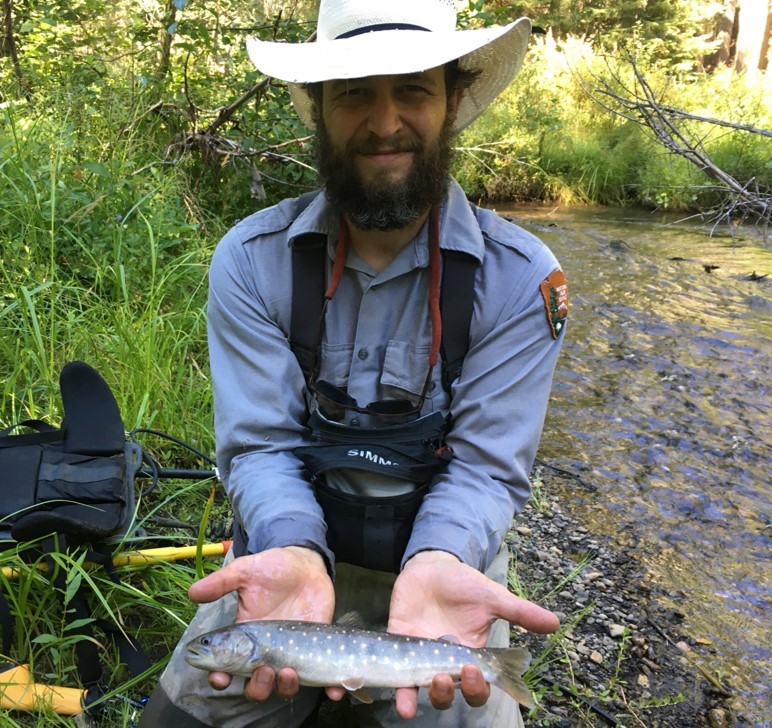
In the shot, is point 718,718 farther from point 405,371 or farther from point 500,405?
point 405,371

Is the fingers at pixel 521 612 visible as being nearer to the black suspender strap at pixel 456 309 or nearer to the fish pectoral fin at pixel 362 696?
the fish pectoral fin at pixel 362 696

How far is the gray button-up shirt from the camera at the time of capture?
205 centimetres

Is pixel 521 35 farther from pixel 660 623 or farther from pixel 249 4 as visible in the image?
→ pixel 249 4

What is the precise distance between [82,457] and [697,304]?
6.58 m

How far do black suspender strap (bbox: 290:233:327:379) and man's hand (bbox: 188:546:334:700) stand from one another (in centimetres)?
60

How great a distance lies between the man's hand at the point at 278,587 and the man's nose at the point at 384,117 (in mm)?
1239

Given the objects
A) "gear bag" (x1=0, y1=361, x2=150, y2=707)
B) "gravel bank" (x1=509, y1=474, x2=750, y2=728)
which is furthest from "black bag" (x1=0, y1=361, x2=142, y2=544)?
"gravel bank" (x1=509, y1=474, x2=750, y2=728)

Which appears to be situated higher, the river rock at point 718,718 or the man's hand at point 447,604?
the man's hand at point 447,604

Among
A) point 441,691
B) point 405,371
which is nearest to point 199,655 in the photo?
point 441,691

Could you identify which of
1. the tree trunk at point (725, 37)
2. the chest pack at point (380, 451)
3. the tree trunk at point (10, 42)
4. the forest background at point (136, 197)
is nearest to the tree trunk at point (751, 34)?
the tree trunk at point (725, 37)

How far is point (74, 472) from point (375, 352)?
4.05 ft

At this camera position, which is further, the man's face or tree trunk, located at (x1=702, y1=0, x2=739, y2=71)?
tree trunk, located at (x1=702, y1=0, x2=739, y2=71)

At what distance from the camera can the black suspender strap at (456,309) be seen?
210 cm

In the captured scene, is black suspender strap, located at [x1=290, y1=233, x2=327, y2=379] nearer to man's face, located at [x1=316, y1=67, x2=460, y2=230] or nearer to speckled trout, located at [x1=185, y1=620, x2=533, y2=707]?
man's face, located at [x1=316, y1=67, x2=460, y2=230]
